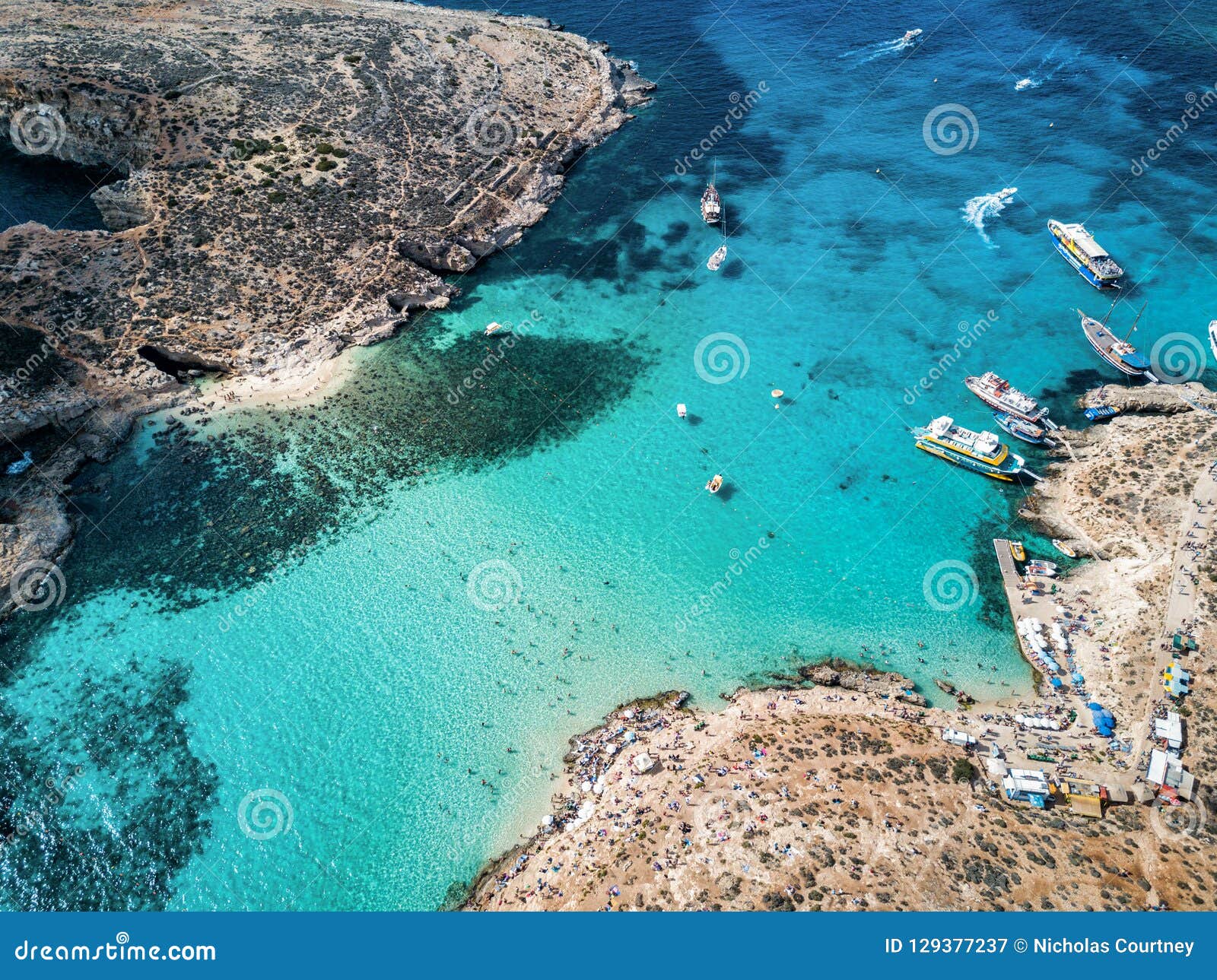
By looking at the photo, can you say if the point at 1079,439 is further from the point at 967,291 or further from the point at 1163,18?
the point at 1163,18

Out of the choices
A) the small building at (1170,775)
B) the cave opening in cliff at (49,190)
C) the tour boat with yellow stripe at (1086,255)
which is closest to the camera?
the small building at (1170,775)

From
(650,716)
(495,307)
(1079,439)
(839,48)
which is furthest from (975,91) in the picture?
(650,716)

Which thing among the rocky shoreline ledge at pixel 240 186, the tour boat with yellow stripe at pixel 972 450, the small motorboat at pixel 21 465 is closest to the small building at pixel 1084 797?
the tour boat with yellow stripe at pixel 972 450

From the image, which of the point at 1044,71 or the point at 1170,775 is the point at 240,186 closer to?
the point at 1170,775

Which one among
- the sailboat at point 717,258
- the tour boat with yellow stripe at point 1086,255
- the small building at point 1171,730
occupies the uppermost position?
the tour boat with yellow stripe at point 1086,255

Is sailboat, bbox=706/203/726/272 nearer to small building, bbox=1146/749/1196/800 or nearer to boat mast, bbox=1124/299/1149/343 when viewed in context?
boat mast, bbox=1124/299/1149/343

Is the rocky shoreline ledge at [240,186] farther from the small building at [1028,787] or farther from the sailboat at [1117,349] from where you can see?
the small building at [1028,787]

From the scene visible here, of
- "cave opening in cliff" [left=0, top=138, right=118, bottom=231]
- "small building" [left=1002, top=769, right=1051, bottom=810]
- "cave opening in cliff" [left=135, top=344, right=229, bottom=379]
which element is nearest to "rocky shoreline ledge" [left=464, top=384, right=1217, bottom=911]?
"small building" [left=1002, top=769, right=1051, bottom=810]

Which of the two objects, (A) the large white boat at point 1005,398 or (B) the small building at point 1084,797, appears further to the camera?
(A) the large white boat at point 1005,398

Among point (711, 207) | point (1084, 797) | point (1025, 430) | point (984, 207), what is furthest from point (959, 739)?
point (984, 207)
